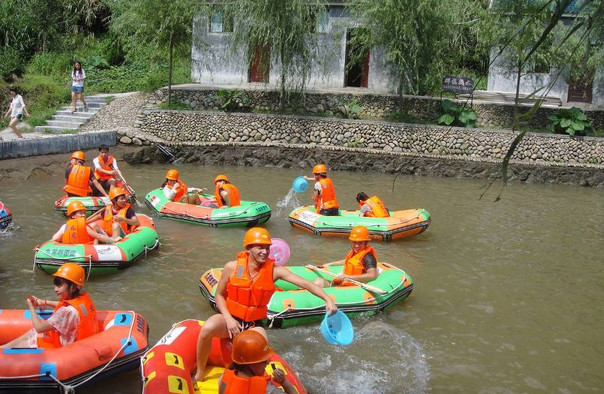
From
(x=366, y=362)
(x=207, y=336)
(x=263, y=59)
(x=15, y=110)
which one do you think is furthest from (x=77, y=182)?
(x=263, y=59)

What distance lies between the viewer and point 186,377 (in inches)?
208

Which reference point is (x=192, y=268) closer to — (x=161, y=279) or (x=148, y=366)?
(x=161, y=279)

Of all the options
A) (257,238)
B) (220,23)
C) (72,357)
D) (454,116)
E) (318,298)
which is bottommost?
(318,298)

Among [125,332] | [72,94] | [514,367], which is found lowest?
[514,367]

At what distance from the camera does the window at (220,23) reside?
2047 centimetres

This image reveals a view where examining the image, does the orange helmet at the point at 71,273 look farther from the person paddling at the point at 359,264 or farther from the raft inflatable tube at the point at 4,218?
the raft inflatable tube at the point at 4,218

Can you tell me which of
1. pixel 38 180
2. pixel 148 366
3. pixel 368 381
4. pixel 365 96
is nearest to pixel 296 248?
pixel 368 381

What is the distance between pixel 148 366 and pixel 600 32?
4.13 m

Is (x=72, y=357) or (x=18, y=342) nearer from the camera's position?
(x=72, y=357)

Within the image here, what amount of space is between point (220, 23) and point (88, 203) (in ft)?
41.1

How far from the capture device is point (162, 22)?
1916 centimetres

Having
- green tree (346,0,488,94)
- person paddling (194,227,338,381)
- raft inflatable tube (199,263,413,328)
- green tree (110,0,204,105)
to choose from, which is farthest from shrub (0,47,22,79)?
person paddling (194,227,338,381)

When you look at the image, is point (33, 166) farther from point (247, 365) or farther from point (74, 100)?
point (247, 365)

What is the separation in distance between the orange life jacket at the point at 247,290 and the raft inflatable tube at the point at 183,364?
0.32m
